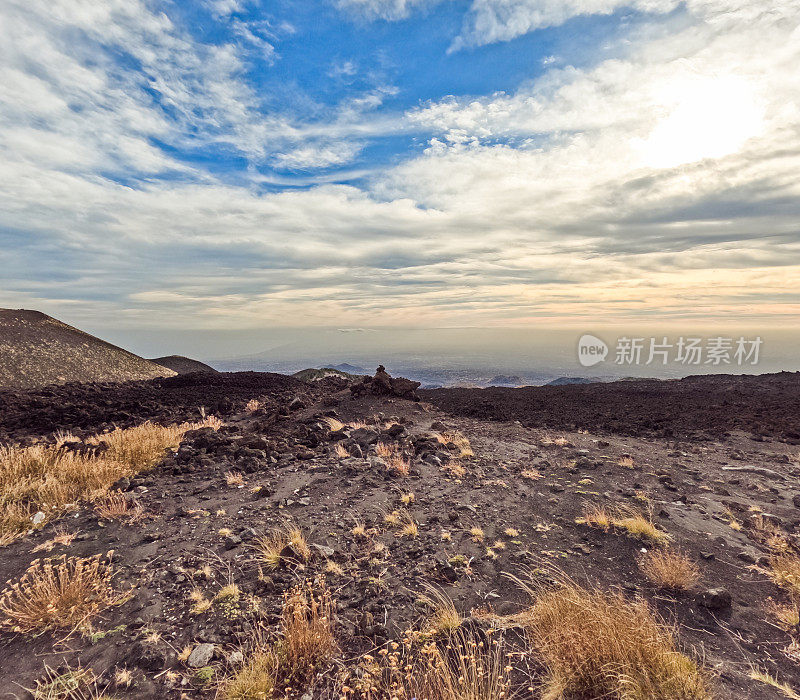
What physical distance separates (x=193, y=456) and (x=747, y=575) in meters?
11.0

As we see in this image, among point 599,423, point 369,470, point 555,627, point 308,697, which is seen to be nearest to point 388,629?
point 308,697

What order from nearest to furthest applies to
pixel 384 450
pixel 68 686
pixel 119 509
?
pixel 68 686
pixel 119 509
pixel 384 450

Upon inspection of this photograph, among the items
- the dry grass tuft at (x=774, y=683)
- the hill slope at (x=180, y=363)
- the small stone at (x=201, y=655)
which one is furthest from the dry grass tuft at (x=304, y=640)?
the hill slope at (x=180, y=363)

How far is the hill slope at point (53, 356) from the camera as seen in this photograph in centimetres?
2216

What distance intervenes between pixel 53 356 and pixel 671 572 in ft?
109

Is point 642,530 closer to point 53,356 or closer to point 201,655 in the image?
point 201,655

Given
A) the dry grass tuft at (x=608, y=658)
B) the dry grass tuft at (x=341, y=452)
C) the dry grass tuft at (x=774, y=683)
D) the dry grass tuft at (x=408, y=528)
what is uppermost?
the dry grass tuft at (x=608, y=658)

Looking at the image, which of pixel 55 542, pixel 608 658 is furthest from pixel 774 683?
pixel 55 542

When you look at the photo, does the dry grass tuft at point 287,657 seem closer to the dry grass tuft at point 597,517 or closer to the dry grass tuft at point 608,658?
the dry grass tuft at point 608,658

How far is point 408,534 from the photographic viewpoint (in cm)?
602

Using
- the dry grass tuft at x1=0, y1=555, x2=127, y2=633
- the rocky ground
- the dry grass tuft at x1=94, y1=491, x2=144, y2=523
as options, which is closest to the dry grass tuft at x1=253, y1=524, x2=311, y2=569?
the rocky ground

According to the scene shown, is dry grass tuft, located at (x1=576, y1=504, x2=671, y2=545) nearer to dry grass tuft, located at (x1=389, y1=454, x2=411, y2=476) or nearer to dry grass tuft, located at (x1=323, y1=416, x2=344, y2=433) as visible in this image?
dry grass tuft, located at (x1=389, y1=454, x2=411, y2=476)

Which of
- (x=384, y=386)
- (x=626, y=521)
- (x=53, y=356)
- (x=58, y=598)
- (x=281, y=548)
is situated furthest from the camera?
(x=53, y=356)

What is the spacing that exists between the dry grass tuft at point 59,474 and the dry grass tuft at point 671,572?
9312 mm
